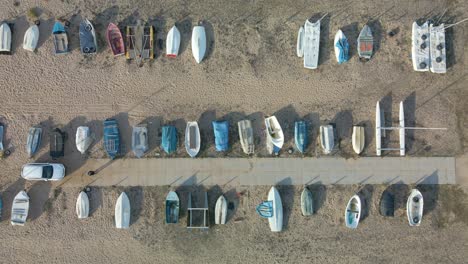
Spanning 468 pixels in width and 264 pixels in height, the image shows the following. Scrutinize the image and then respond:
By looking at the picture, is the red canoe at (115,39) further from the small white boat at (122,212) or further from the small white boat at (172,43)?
the small white boat at (122,212)

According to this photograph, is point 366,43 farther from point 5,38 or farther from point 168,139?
point 5,38

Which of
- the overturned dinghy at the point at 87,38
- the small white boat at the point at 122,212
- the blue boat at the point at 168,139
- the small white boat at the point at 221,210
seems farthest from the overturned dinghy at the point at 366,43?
the small white boat at the point at 122,212

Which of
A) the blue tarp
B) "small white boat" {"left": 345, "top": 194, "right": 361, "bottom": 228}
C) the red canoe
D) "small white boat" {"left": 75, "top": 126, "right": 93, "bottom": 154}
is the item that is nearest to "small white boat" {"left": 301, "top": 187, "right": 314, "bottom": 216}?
"small white boat" {"left": 345, "top": 194, "right": 361, "bottom": 228}

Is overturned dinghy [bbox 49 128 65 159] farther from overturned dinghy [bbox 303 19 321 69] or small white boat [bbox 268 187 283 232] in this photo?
overturned dinghy [bbox 303 19 321 69]

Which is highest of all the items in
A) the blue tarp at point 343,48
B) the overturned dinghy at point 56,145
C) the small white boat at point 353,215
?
the blue tarp at point 343,48

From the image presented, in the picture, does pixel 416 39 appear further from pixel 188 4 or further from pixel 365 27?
pixel 188 4

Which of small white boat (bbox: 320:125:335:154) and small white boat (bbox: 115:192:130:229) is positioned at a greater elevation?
small white boat (bbox: 320:125:335:154)

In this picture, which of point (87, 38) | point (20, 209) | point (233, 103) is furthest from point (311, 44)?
point (20, 209)
